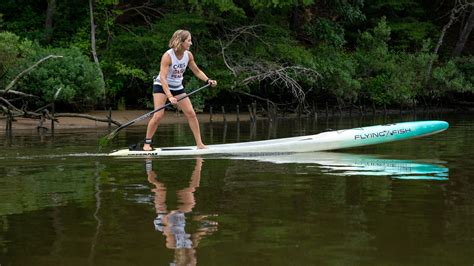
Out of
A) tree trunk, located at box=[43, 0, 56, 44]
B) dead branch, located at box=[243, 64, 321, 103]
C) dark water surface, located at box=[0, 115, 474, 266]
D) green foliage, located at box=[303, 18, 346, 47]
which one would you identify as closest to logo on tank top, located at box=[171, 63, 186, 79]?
dark water surface, located at box=[0, 115, 474, 266]

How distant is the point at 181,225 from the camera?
673cm

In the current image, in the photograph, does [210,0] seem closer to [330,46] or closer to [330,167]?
[330,46]

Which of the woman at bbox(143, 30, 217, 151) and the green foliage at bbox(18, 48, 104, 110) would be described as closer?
the woman at bbox(143, 30, 217, 151)

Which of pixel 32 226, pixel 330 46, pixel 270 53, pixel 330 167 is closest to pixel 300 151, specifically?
pixel 330 167

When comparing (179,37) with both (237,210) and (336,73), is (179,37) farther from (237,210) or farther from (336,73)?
(336,73)

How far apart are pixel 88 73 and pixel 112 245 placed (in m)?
21.0

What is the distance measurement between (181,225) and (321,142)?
7150 mm

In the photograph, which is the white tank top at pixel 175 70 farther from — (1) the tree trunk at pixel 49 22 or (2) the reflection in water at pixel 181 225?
(1) the tree trunk at pixel 49 22

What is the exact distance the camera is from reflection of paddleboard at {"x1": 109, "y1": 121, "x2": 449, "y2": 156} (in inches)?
507

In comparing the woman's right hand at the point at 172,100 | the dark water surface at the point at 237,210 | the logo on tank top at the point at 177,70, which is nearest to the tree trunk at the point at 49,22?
the dark water surface at the point at 237,210

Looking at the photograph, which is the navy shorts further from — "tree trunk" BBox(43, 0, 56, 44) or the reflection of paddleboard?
"tree trunk" BBox(43, 0, 56, 44)

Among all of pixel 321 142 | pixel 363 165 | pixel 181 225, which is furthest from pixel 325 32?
pixel 181 225

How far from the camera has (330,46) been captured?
1330 inches

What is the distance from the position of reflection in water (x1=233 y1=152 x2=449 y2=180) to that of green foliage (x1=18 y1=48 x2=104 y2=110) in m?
14.3
